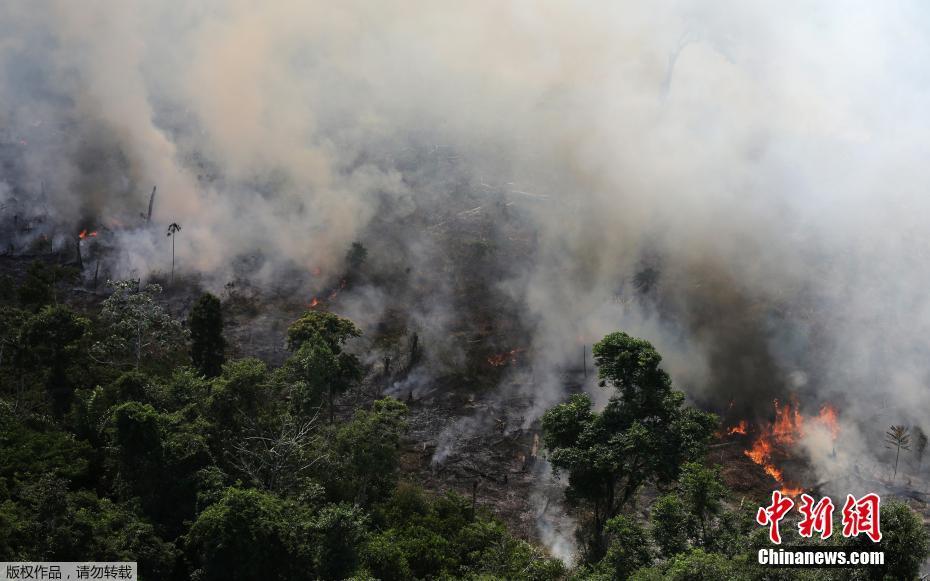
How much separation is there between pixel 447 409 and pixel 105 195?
5649 cm

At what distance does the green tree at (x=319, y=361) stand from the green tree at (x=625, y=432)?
66.8ft

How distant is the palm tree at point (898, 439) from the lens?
216 ft

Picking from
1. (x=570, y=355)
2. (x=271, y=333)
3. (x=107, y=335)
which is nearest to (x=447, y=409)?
(x=570, y=355)

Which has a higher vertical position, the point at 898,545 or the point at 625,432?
the point at 625,432

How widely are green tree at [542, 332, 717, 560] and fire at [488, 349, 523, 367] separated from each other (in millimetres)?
24986

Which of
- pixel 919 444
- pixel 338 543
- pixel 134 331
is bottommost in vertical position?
pixel 338 543

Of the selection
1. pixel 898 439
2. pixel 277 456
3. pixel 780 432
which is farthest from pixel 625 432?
pixel 898 439

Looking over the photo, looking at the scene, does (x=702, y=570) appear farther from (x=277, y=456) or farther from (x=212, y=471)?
(x=212, y=471)

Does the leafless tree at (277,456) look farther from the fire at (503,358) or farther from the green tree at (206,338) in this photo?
the fire at (503,358)

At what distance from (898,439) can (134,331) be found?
6608cm

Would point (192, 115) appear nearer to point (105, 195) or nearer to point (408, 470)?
point (105, 195)

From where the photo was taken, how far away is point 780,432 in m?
69.6

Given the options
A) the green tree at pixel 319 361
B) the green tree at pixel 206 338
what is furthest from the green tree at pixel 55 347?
the green tree at pixel 319 361

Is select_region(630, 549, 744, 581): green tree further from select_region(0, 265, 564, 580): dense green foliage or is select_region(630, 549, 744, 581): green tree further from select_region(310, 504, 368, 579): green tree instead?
select_region(310, 504, 368, 579): green tree
